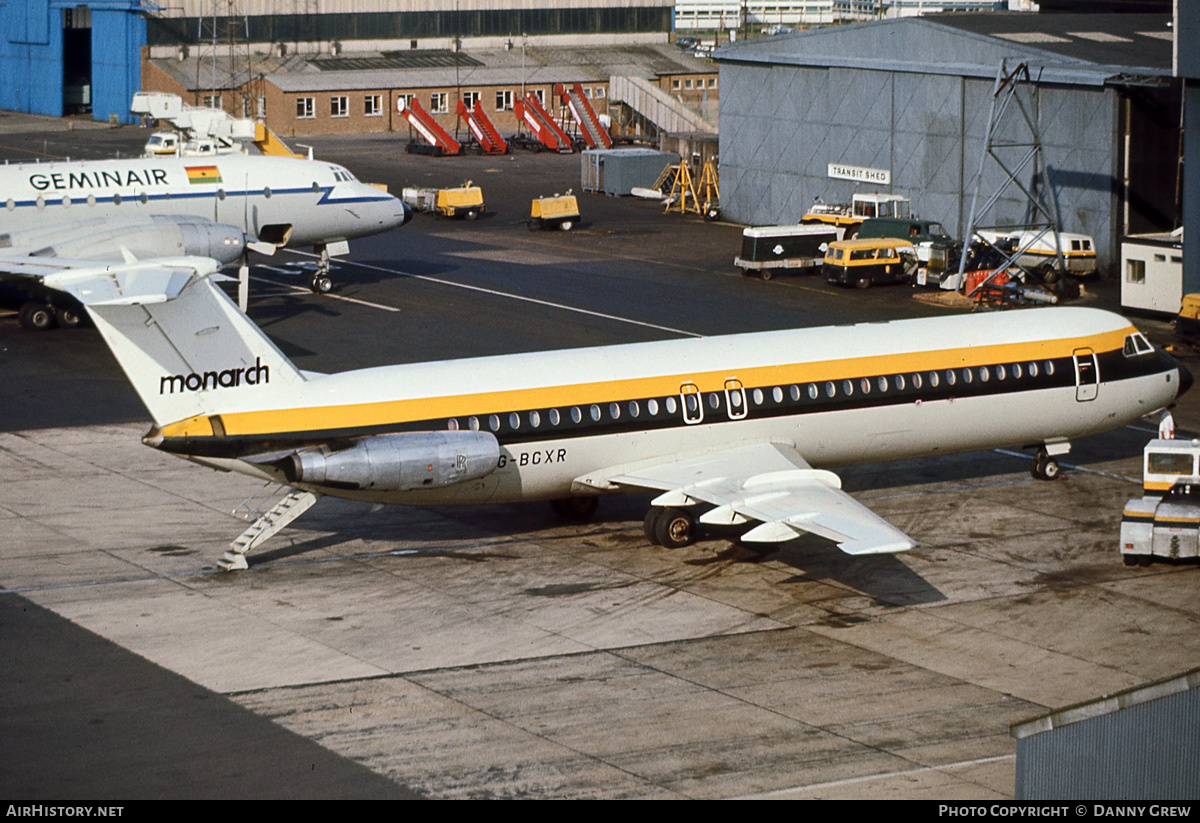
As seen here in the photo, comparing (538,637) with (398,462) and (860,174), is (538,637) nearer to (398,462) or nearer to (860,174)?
(398,462)

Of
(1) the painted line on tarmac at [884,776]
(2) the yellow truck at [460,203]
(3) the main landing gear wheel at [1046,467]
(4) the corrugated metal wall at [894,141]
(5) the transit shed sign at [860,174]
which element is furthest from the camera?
(2) the yellow truck at [460,203]

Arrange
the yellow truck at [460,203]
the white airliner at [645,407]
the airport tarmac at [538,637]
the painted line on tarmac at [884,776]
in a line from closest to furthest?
the painted line on tarmac at [884,776] < the airport tarmac at [538,637] < the white airliner at [645,407] < the yellow truck at [460,203]

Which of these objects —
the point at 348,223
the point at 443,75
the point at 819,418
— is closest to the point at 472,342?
the point at 348,223

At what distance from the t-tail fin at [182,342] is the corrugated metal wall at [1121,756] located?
1592 centimetres

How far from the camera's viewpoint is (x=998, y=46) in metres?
66.2

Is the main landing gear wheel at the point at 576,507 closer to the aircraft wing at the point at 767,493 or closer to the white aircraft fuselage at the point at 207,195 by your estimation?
the aircraft wing at the point at 767,493

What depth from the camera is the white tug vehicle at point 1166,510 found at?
98.7 ft

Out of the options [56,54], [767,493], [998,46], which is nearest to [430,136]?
[56,54]

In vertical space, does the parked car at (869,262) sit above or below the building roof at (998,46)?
below

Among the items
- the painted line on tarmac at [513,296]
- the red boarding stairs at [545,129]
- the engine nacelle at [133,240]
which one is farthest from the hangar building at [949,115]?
the red boarding stairs at [545,129]

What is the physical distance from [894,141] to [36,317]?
3741 centimetres

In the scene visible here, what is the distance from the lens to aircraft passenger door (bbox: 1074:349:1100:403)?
116 feet

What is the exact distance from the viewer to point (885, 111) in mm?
71938

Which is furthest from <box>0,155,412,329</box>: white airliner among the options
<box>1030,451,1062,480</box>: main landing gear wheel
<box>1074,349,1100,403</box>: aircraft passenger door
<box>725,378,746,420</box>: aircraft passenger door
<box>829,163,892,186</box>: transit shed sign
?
<box>1074,349,1100,403</box>: aircraft passenger door
